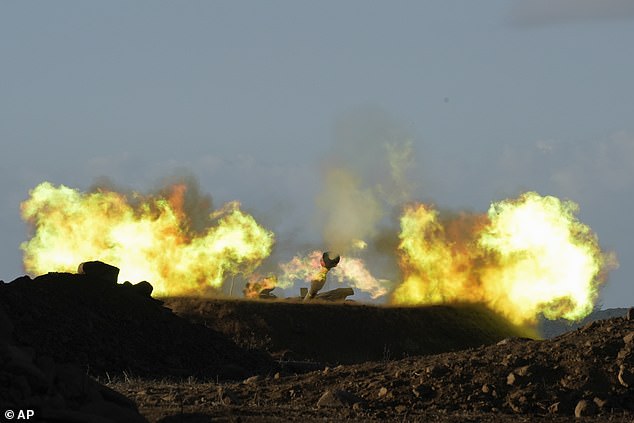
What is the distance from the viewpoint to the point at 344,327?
59.0m

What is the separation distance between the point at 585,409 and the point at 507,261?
37542 mm

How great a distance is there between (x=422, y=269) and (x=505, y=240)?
20.0 ft

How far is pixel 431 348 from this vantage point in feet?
192

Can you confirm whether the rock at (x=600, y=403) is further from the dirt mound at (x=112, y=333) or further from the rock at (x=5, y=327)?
the dirt mound at (x=112, y=333)

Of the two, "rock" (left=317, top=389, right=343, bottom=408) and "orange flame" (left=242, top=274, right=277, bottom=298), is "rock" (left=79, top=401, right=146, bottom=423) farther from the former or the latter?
"orange flame" (left=242, top=274, right=277, bottom=298)

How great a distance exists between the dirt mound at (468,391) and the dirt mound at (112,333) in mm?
10068

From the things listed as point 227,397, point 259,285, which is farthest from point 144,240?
point 227,397

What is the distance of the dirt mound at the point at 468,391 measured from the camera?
78.3 feet

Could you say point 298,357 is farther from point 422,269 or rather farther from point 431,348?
point 422,269

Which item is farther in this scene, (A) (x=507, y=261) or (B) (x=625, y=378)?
(A) (x=507, y=261)

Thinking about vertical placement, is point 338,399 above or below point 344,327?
below

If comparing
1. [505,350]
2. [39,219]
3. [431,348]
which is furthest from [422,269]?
[505,350]

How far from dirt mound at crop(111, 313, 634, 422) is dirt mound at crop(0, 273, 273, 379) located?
33.0 feet

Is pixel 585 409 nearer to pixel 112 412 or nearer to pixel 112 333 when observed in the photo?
pixel 112 412
